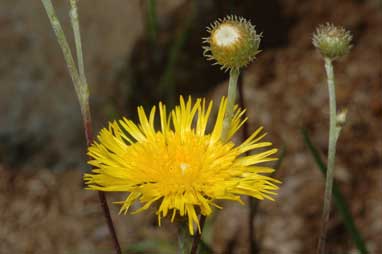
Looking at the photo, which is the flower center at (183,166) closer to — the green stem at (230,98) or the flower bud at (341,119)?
the green stem at (230,98)

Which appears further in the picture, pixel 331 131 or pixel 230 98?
pixel 331 131

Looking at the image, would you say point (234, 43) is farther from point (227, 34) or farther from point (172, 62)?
point (172, 62)

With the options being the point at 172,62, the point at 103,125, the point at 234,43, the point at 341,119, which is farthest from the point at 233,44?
the point at 103,125

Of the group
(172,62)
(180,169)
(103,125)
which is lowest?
(180,169)

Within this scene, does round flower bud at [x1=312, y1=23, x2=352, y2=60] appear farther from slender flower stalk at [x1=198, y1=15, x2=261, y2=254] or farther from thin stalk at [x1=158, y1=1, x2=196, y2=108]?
thin stalk at [x1=158, y1=1, x2=196, y2=108]

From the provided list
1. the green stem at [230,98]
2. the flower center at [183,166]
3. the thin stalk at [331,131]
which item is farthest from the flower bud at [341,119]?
the flower center at [183,166]

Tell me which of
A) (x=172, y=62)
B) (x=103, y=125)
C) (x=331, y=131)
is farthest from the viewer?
(x=103, y=125)

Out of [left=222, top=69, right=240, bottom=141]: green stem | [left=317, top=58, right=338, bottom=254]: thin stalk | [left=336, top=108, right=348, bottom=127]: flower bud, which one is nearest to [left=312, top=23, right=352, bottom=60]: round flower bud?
[left=317, top=58, right=338, bottom=254]: thin stalk

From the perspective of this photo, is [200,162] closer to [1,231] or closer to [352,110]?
[1,231]
